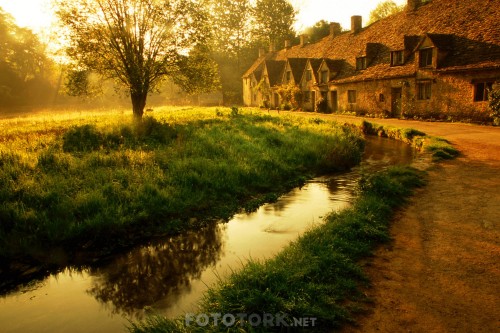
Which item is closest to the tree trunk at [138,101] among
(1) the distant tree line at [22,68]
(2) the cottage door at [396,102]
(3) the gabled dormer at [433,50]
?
(2) the cottage door at [396,102]

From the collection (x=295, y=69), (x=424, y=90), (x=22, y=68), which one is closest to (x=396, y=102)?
(x=424, y=90)

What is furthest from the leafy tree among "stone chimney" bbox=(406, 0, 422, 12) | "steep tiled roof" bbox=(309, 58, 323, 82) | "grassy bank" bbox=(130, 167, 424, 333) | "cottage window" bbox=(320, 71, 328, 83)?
"grassy bank" bbox=(130, 167, 424, 333)

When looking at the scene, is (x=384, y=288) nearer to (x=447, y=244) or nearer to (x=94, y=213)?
(x=447, y=244)

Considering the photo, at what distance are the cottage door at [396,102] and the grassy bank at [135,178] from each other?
44.5 feet

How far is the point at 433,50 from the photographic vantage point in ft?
79.6

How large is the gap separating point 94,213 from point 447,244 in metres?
7.34

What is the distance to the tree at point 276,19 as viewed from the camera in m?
70.8

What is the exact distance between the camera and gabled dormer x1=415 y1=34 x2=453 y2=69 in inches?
940

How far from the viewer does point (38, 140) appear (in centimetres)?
1319

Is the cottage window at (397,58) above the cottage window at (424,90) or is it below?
above

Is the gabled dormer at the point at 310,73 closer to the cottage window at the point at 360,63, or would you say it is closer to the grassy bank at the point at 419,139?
the cottage window at the point at 360,63

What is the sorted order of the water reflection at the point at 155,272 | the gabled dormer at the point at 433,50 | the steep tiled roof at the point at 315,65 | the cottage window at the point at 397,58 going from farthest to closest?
the steep tiled roof at the point at 315,65 → the cottage window at the point at 397,58 → the gabled dormer at the point at 433,50 → the water reflection at the point at 155,272

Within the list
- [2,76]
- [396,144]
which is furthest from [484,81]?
[2,76]

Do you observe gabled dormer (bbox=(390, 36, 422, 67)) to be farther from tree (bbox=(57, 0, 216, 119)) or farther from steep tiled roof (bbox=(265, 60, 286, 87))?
steep tiled roof (bbox=(265, 60, 286, 87))
